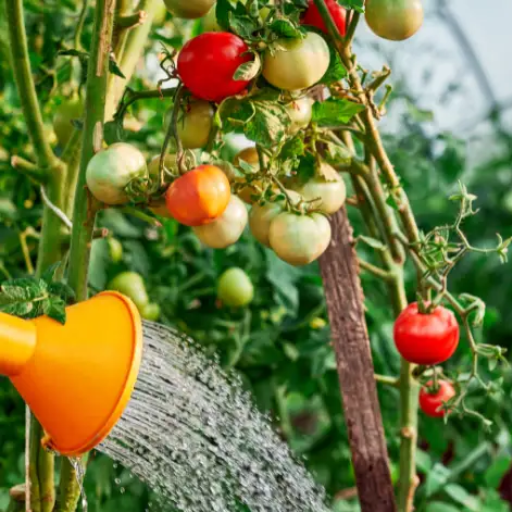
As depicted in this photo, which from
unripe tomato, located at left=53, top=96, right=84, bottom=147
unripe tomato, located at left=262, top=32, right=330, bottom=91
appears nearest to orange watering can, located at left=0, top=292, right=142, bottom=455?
unripe tomato, located at left=262, top=32, right=330, bottom=91

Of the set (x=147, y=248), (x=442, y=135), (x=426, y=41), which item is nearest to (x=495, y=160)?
(x=426, y=41)

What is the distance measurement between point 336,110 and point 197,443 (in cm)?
34

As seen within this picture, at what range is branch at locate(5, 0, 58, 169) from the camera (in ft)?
2.81

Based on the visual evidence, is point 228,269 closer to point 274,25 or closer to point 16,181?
point 16,181

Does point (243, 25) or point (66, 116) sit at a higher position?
point (243, 25)

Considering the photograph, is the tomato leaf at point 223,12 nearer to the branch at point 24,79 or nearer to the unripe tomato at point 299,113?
the unripe tomato at point 299,113

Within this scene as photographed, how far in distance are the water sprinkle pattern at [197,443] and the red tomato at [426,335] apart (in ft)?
0.55

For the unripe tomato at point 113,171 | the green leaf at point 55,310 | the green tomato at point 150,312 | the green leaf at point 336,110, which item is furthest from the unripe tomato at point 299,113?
the green tomato at point 150,312

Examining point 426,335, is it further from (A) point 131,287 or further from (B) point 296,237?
(A) point 131,287

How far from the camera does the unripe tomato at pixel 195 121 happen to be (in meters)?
0.74

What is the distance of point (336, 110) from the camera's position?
0.78 m

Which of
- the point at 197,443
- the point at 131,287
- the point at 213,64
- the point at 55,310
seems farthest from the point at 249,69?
the point at 131,287

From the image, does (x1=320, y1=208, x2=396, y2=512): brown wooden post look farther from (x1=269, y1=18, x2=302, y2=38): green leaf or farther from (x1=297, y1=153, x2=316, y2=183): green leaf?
(x1=269, y1=18, x2=302, y2=38): green leaf

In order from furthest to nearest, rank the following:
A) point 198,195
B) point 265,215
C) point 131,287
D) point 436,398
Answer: point 131,287, point 436,398, point 265,215, point 198,195
